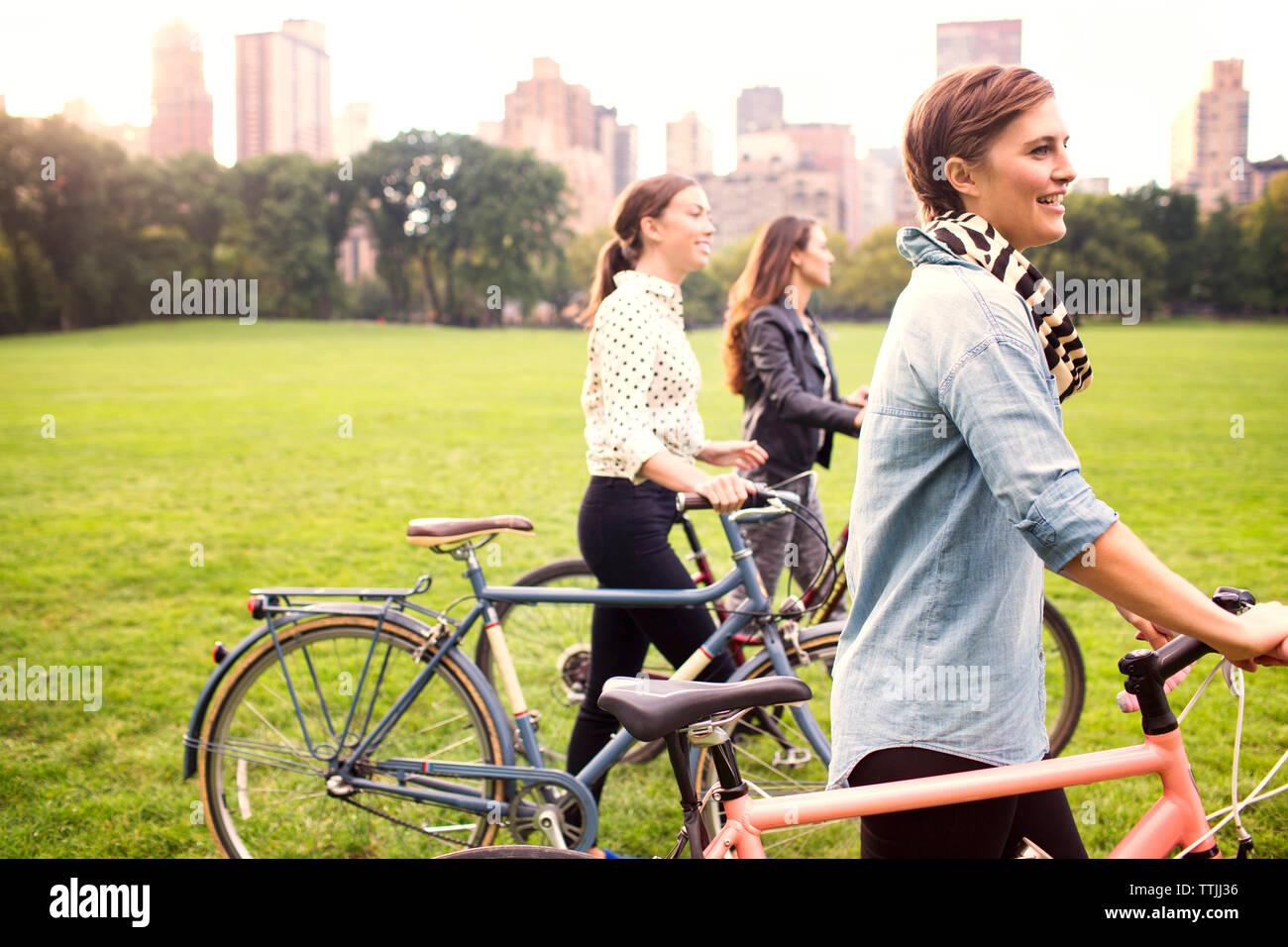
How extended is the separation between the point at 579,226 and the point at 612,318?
114 metres

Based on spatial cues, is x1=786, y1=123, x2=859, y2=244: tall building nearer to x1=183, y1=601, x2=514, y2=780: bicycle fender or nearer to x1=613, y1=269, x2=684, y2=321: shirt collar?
x1=613, y1=269, x2=684, y2=321: shirt collar

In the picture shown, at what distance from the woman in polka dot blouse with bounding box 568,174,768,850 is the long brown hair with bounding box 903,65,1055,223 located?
3.72 feet

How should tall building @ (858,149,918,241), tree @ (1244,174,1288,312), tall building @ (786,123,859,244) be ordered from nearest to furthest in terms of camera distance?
tree @ (1244,174,1288,312) < tall building @ (786,123,859,244) < tall building @ (858,149,918,241)

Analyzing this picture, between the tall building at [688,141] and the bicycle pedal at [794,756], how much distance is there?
92.7 m

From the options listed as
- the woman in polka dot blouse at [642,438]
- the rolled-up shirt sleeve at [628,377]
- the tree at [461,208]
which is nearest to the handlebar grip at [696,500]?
the woman in polka dot blouse at [642,438]

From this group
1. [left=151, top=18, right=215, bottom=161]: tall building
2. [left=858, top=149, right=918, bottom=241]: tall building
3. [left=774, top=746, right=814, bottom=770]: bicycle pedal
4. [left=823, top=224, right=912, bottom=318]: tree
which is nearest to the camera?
[left=774, top=746, right=814, bottom=770]: bicycle pedal

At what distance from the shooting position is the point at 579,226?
372 feet

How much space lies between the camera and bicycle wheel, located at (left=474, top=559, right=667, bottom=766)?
162 inches

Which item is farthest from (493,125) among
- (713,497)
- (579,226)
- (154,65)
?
(713,497)

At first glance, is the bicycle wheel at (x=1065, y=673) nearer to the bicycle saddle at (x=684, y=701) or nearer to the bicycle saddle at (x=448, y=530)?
the bicycle saddle at (x=448, y=530)

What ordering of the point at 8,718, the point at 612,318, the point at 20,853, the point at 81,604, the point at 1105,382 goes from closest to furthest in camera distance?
the point at 612,318 → the point at 20,853 → the point at 8,718 → the point at 81,604 → the point at 1105,382

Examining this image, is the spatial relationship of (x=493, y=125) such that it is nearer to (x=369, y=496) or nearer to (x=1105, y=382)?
(x=1105, y=382)

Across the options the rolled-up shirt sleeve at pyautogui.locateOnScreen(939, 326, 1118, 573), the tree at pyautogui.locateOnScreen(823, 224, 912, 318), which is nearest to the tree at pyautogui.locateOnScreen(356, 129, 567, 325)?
the tree at pyautogui.locateOnScreen(823, 224, 912, 318)

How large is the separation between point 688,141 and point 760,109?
109 ft
